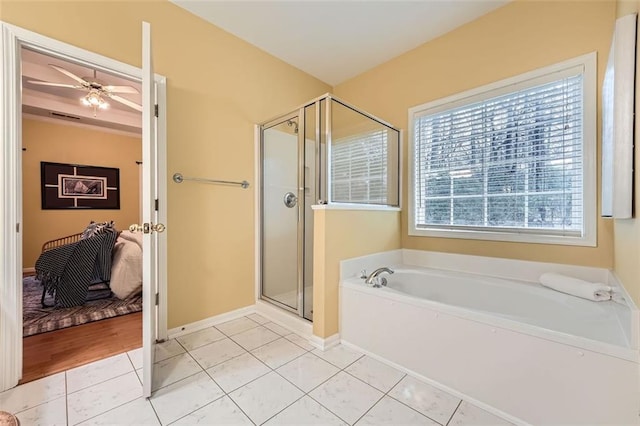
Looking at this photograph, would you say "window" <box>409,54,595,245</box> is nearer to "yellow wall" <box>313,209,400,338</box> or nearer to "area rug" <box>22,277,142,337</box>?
"yellow wall" <box>313,209,400,338</box>

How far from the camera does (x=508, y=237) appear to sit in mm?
2010

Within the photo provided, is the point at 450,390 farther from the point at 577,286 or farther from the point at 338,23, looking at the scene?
the point at 338,23

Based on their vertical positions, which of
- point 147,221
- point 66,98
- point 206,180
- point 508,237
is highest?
point 66,98

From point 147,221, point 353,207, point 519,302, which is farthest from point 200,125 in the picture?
point 519,302

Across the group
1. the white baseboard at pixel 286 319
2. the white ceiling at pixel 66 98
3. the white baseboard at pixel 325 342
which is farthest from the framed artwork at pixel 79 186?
the white baseboard at pixel 325 342

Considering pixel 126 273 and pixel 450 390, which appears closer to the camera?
pixel 450 390

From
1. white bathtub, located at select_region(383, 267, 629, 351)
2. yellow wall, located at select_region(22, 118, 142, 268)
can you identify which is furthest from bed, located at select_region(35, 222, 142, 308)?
white bathtub, located at select_region(383, 267, 629, 351)

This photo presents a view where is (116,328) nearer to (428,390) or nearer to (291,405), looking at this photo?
(291,405)

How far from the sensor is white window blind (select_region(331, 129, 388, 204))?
209 cm

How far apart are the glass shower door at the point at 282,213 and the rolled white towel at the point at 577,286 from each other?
1787 mm

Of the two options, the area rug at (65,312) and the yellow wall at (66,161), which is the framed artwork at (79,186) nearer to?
the yellow wall at (66,161)

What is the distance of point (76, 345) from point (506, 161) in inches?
139

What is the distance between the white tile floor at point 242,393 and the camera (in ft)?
3.94

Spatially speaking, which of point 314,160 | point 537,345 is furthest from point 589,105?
point 314,160
